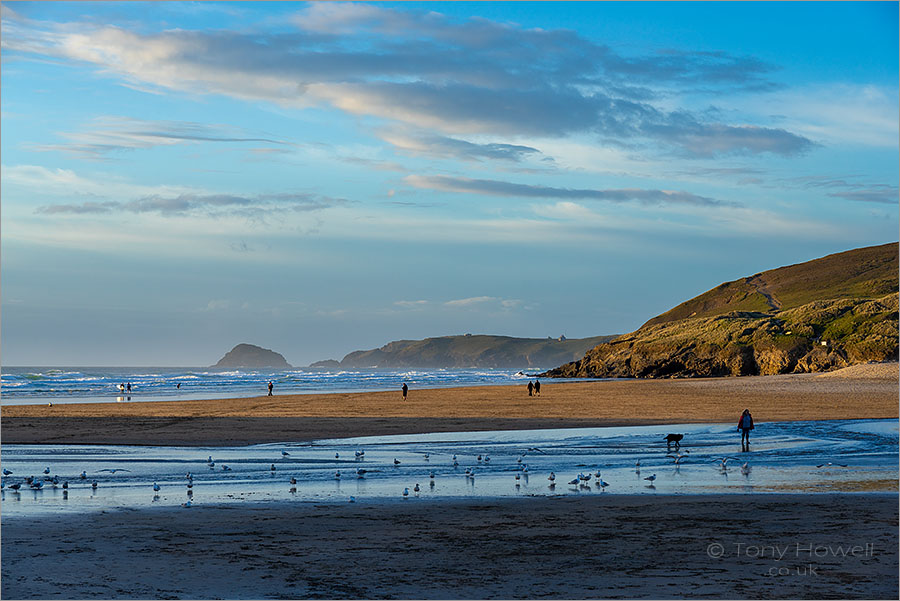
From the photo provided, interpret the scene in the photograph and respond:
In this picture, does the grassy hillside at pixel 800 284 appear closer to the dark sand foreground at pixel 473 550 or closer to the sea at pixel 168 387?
the sea at pixel 168 387

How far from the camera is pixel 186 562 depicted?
1055 cm

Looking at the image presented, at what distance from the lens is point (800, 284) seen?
482 ft

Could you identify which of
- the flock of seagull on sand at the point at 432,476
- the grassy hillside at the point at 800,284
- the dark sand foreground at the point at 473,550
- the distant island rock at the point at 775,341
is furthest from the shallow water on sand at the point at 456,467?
the grassy hillside at the point at 800,284

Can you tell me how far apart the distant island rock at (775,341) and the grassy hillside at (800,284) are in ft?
2.02

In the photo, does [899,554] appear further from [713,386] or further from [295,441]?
[713,386]

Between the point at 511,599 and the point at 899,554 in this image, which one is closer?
the point at 511,599

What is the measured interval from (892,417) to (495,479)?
2338cm

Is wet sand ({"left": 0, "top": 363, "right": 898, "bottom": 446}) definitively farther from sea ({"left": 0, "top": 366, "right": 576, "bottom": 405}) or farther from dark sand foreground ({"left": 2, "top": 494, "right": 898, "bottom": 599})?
dark sand foreground ({"left": 2, "top": 494, "right": 898, "bottom": 599})

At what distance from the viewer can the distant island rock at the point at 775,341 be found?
86.3 meters

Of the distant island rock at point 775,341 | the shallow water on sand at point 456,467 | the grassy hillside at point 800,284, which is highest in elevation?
the grassy hillside at point 800,284

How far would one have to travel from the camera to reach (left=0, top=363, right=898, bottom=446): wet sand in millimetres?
31766

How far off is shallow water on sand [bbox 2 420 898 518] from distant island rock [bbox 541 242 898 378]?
60.5 meters

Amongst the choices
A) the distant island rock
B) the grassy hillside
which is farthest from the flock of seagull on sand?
the grassy hillside

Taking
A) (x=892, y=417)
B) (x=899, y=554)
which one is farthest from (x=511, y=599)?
(x=892, y=417)
